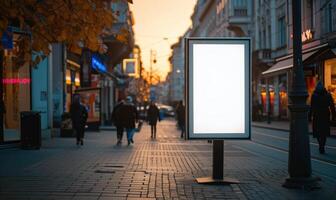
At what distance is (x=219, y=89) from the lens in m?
9.30

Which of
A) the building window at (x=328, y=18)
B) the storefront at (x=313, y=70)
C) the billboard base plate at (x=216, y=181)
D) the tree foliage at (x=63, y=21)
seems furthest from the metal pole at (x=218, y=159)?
the building window at (x=328, y=18)

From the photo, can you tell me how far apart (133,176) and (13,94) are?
28.0 ft

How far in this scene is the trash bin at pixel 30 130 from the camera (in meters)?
15.8

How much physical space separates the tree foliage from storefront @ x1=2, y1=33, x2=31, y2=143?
840 centimetres

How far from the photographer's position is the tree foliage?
8.07 m

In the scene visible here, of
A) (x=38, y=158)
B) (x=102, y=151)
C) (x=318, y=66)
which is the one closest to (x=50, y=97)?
(x=102, y=151)

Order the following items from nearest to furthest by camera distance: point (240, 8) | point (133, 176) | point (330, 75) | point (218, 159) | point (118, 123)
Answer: point (218, 159) < point (133, 176) < point (118, 123) < point (330, 75) < point (240, 8)

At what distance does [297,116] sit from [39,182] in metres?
4.31

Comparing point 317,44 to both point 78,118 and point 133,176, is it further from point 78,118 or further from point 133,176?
point 133,176

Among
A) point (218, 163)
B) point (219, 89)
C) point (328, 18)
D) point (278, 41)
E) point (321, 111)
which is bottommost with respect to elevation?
point (218, 163)

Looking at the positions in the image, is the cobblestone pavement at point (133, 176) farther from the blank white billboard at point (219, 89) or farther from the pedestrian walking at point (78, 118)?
the pedestrian walking at point (78, 118)

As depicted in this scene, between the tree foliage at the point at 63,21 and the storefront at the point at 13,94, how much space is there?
331 inches

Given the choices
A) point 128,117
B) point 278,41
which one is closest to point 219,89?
point 128,117

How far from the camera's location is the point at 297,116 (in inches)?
345
